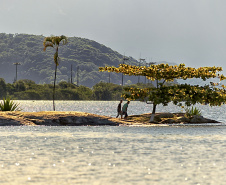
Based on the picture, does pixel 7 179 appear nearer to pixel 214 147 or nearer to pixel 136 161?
pixel 136 161

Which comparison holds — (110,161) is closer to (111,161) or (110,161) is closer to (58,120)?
(111,161)

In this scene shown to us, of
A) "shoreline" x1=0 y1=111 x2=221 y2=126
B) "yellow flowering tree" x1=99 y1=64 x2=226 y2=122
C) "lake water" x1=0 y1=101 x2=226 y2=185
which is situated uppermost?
"yellow flowering tree" x1=99 y1=64 x2=226 y2=122

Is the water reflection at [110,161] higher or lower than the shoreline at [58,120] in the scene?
lower

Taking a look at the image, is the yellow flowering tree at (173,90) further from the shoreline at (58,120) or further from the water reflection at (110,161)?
the water reflection at (110,161)

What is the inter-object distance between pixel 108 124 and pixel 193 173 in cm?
2358

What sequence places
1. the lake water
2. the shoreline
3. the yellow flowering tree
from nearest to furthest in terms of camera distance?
the lake water
the shoreline
the yellow flowering tree

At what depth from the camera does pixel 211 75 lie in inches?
1598

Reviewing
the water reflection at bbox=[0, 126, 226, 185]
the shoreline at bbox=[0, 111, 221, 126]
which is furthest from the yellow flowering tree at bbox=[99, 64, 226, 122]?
the water reflection at bbox=[0, 126, 226, 185]

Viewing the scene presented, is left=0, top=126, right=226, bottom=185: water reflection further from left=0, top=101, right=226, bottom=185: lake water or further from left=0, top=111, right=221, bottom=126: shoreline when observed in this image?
left=0, top=111, right=221, bottom=126: shoreline

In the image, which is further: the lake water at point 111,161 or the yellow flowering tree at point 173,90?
the yellow flowering tree at point 173,90

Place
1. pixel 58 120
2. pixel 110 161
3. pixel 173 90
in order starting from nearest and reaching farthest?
1. pixel 110 161
2. pixel 58 120
3. pixel 173 90

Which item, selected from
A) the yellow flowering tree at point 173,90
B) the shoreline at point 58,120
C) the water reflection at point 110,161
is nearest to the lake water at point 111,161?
the water reflection at point 110,161

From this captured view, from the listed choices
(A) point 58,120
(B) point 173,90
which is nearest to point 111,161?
(A) point 58,120

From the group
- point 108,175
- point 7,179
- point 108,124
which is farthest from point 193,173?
point 108,124
